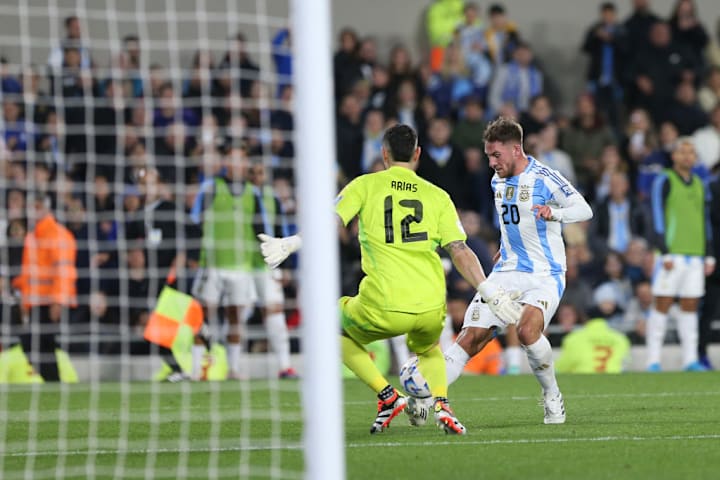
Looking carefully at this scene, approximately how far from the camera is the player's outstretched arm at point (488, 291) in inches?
307

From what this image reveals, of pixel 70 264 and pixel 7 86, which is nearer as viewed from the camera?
pixel 70 264

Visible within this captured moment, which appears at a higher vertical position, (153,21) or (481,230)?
(153,21)

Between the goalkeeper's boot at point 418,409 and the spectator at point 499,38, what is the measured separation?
11.2 meters

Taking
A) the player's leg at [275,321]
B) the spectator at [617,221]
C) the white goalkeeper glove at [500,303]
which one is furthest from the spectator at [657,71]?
A: the white goalkeeper glove at [500,303]

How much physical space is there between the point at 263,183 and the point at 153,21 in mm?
3102

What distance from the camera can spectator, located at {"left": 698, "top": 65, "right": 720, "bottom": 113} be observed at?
63.4ft

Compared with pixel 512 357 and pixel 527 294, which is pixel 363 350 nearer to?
pixel 527 294

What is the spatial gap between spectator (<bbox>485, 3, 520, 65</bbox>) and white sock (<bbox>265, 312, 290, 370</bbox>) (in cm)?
610

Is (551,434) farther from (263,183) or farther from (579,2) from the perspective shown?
(579,2)

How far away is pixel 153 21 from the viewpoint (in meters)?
16.5

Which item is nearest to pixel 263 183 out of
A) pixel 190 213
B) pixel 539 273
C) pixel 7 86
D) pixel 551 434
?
pixel 190 213

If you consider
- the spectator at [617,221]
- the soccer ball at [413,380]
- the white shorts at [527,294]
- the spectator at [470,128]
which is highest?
the spectator at [470,128]

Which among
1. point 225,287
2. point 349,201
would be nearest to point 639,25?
point 225,287

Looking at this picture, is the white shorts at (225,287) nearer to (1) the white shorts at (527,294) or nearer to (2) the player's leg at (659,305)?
(2) the player's leg at (659,305)
